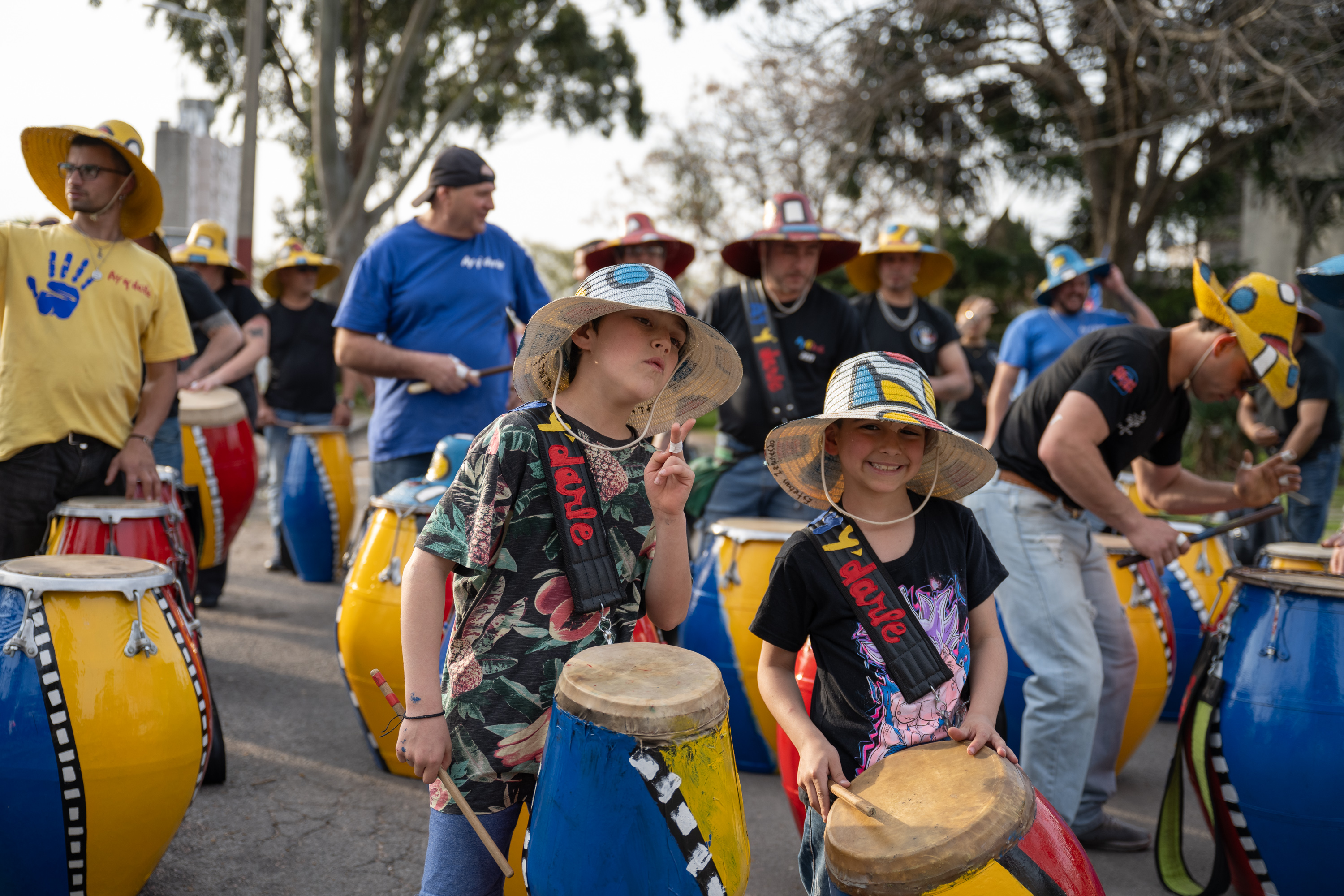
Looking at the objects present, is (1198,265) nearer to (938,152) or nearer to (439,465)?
(439,465)

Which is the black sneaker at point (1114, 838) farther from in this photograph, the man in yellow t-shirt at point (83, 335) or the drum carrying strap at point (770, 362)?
the man in yellow t-shirt at point (83, 335)

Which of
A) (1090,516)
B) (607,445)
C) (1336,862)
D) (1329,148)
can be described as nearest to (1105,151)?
(1329,148)

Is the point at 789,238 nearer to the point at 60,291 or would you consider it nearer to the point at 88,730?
the point at 60,291

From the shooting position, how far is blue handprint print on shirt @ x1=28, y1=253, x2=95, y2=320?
3.62 m

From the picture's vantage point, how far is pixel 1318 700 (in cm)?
298

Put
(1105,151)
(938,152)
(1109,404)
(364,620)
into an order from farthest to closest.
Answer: (938,152)
(1105,151)
(364,620)
(1109,404)

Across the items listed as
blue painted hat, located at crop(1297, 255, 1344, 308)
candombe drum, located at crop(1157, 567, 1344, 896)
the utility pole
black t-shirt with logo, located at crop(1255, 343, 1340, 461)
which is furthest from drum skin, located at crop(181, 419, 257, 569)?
the utility pole

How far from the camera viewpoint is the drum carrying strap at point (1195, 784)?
3.21 meters

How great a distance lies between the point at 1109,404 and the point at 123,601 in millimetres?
2974

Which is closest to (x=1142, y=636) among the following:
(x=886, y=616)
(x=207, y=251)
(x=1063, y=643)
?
(x=1063, y=643)

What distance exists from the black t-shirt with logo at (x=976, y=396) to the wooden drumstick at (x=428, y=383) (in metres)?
4.35

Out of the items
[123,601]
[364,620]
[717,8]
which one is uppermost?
[717,8]

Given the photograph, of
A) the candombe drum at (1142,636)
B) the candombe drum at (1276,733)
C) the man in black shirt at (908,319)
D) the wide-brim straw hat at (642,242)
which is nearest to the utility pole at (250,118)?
the wide-brim straw hat at (642,242)

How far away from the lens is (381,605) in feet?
12.5
